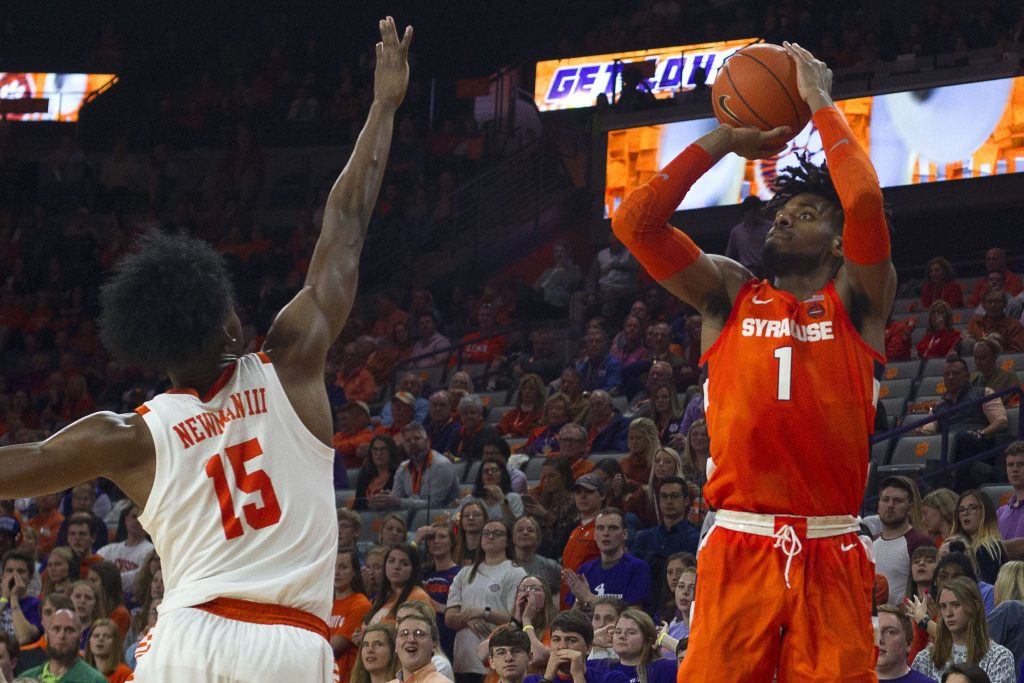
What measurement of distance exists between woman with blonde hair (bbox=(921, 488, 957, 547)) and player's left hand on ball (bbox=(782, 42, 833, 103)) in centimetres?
454

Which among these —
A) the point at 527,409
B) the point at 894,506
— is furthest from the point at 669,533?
the point at 527,409

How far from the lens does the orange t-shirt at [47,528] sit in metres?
12.6

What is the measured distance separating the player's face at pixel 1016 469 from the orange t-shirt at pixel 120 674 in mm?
5469

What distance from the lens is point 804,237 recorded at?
4594 mm

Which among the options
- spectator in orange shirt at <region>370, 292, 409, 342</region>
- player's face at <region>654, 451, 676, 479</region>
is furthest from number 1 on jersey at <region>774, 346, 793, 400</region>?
spectator in orange shirt at <region>370, 292, 409, 342</region>

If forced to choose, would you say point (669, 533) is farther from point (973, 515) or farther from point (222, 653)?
point (222, 653)

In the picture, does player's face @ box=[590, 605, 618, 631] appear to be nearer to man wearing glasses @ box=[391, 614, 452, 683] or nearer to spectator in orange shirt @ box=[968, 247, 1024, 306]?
man wearing glasses @ box=[391, 614, 452, 683]

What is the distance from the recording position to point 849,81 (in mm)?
16922

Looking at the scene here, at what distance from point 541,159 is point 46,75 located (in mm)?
9717

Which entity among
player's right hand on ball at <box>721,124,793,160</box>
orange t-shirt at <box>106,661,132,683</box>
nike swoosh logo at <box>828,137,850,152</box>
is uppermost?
player's right hand on ball at <box>721,124,793,160</box>

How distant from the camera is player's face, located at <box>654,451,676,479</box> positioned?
9.52m

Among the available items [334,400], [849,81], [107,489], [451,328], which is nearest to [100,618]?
[107,489]

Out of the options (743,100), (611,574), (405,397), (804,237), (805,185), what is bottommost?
(611,574)

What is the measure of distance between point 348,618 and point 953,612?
3.76m
